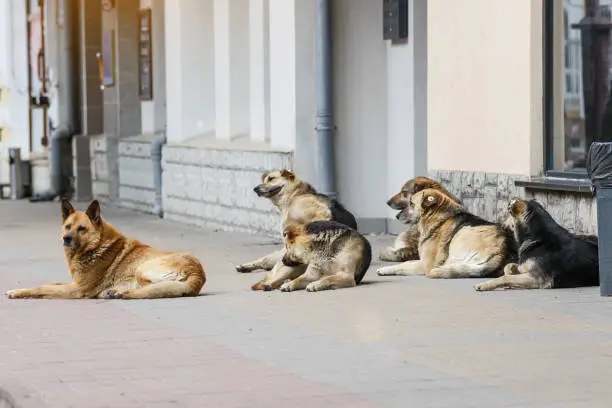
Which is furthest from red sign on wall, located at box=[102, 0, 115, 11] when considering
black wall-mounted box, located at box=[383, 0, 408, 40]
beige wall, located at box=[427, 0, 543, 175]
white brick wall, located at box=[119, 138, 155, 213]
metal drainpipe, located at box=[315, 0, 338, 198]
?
beige wall, located at box=[427, 0, 543, 175]

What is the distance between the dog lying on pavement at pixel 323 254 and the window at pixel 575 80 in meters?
2.44

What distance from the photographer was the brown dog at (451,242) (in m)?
13.3

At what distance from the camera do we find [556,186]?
45.6 ft

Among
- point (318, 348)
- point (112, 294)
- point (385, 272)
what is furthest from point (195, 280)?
point (318, 348)

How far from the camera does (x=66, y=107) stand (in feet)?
96.9

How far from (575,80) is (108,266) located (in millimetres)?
4881

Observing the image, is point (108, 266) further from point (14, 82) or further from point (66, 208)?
point (14, 82)

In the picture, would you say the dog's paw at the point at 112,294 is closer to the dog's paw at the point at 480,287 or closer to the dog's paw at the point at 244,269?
the dog's paw at the point at 244,269

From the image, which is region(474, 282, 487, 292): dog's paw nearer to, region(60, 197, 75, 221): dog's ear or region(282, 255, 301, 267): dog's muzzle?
region(282, 255, 301, 267): dog's muzzle

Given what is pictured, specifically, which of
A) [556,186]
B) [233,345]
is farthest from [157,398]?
[556,186]

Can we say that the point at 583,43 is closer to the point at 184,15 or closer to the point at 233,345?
the point at 233,345

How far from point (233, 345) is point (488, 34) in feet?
21.4

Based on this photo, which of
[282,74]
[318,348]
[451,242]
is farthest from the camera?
[282,74]

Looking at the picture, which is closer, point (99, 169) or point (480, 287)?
point (480, 287)
